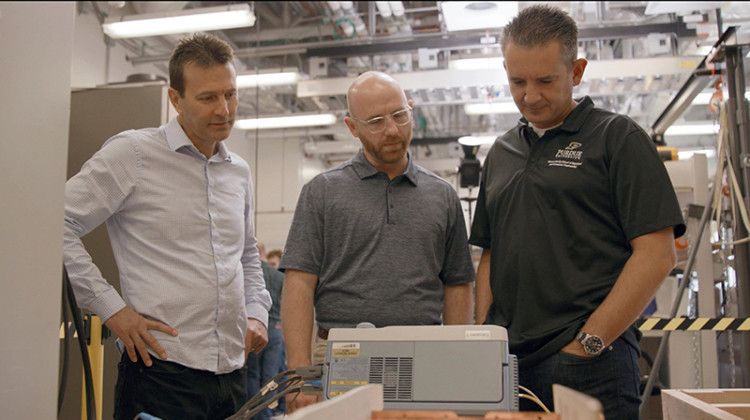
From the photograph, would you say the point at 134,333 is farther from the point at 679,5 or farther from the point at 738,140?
the point at 679,5

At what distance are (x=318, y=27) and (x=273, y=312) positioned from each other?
3036mm

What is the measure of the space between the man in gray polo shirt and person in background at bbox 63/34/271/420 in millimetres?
153

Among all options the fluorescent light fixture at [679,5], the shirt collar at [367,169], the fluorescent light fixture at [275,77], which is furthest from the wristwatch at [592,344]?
the fluorescent light fixture at [275,77]

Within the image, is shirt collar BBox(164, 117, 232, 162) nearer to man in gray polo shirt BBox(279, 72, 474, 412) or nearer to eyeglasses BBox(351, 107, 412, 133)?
man in gray polo shirt BBox(279, 72, 474, 412)

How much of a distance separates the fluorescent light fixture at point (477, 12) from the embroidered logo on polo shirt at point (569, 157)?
3.16 metres

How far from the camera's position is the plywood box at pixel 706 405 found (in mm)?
948

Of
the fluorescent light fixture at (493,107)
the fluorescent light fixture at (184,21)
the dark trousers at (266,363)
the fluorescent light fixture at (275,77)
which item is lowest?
the dark trousers at (266,363)

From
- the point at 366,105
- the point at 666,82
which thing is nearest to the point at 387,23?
the point at 666,82

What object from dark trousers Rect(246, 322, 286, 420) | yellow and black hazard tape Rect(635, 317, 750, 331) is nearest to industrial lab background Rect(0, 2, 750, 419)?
yellow and black hazard tape Rect(635, 317, 750, 331)

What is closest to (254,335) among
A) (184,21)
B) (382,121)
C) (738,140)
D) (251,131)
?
(382,121)

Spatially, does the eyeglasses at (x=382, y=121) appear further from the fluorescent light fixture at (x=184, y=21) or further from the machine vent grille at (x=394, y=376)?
the fluorescent light fixture at (x=184, y=21)

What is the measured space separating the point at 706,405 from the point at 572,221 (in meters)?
0.44

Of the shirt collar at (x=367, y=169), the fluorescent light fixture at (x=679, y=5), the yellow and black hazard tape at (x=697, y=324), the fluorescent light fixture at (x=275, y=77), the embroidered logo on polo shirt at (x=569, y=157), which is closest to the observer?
the embroidered logo on polo shirt at (x=569, y=157)

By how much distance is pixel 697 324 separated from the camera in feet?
8.99
